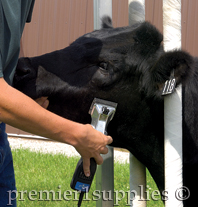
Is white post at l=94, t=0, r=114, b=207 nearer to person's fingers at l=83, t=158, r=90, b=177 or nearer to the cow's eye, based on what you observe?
the cow's eye

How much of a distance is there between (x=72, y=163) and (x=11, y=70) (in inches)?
129

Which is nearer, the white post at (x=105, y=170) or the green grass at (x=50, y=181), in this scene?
the white post at (x=105, y=170)

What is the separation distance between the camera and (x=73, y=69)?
2.09 meters

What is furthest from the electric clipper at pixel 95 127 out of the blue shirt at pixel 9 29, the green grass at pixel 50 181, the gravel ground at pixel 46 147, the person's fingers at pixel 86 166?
the gravel ground at pixel 46 147

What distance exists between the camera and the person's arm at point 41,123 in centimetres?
140

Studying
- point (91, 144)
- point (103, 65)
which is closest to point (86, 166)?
point (91, 144)

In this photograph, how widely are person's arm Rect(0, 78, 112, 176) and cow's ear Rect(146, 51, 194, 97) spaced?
1.91 feet

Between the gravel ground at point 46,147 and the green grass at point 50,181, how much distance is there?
2.22 ft

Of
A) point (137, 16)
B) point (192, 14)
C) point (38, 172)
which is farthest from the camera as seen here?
point (192, 14)

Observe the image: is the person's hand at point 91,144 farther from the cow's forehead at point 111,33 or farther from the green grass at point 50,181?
the green grass at point 50,181

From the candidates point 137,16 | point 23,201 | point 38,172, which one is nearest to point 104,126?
point 137,16

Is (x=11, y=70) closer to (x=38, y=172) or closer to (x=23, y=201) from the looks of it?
(x=23, y=201)

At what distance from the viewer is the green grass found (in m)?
3.60

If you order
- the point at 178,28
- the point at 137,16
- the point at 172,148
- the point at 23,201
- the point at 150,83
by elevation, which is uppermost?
the point at 137,16
